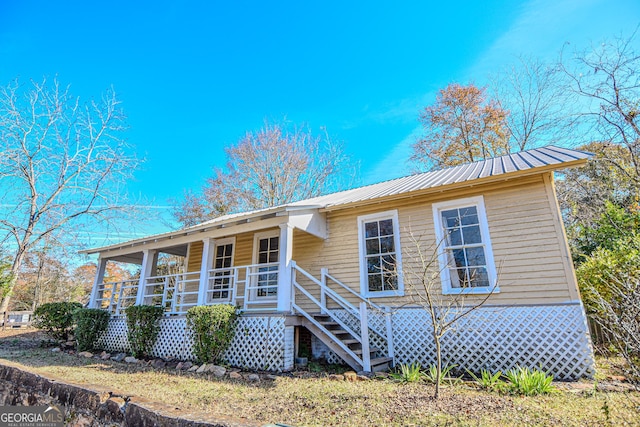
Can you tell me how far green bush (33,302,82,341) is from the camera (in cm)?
991

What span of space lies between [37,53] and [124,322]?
11391mm

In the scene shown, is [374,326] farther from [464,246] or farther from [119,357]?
[119,357]

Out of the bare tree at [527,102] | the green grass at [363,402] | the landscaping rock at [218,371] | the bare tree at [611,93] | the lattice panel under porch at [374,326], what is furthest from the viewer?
the bare tree at [527,102]

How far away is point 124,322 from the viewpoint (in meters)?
9.16

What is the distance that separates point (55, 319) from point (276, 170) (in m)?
13.8

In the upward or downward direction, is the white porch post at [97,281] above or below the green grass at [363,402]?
above

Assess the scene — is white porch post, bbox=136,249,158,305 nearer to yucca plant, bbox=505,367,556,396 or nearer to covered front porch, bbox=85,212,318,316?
covered front porch, bbox=85,212,318,316

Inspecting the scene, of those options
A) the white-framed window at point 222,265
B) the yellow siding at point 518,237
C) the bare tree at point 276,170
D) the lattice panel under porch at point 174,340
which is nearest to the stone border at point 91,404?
the lattice panel under porch at point 174,340

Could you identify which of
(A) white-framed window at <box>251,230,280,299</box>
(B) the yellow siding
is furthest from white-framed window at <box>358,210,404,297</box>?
(A) white-framed window at <box>251,230,280,299</box>

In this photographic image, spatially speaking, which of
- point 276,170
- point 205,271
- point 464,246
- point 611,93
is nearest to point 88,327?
point 205,271

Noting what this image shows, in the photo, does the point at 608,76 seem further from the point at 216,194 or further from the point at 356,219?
the point at 216,194

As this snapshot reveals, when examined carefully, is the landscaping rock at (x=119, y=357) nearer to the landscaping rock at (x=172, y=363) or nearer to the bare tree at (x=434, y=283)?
the landscaping rock at (x=172, y=363)

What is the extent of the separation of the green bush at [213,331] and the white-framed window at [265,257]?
7.35 ft

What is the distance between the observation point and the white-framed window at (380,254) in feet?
24.0
